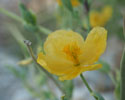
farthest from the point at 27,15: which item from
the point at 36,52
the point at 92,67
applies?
the point at 36,52

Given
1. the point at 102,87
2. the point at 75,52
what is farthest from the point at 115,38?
the point at 75,52

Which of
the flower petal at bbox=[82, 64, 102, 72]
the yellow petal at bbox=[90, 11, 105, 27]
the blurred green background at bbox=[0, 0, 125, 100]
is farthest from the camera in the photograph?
the blurred green background at bbox=[0, 0, 125, 100]

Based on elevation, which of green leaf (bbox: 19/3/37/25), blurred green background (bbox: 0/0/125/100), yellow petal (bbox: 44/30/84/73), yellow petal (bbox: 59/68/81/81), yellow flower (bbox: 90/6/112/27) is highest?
green leaf (bbox: 19/3/37/25)

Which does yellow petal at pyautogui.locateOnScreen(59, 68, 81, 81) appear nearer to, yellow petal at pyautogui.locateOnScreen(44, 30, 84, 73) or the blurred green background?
yellow petal at pyautogui.locateOnScreen(44, 30, 84, 73)

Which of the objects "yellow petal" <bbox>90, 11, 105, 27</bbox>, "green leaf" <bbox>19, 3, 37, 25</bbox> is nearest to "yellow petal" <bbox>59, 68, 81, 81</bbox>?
"green leaf" <bbox>19, 3, 37, 25</bbox>

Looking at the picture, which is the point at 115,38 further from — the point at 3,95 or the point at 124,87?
the point at 124,87

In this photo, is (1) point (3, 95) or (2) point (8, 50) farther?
(2) point (8, 50)

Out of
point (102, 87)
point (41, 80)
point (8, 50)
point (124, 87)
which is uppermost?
point (124, 87)

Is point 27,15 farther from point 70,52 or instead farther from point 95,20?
point 95,20
